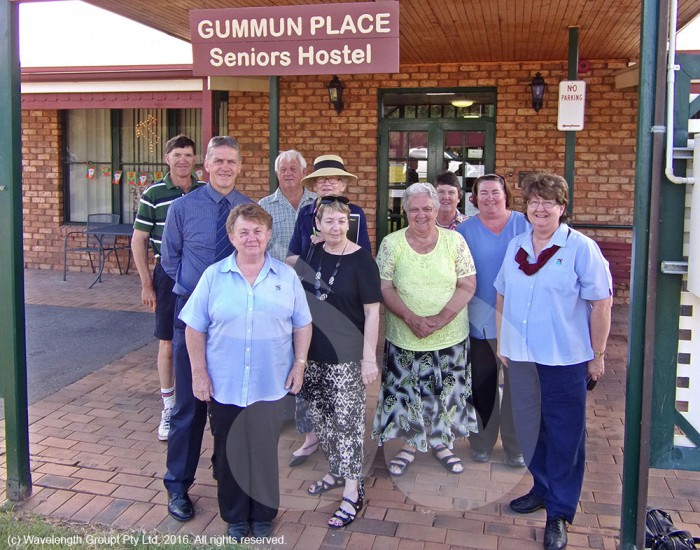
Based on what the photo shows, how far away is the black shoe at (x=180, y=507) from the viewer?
3.49m

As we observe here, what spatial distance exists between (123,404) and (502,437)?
2.74 meters

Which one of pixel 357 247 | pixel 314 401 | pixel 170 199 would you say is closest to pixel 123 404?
pixel 170 199

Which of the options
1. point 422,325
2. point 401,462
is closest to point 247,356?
point 422,325

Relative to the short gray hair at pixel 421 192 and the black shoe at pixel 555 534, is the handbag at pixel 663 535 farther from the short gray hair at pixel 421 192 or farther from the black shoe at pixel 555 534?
the short gray hair at pixel 421 192

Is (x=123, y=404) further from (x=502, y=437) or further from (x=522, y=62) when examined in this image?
(x=522, y=62)

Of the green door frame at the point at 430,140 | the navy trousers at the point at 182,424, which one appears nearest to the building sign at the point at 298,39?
the navy trousers at the point at 182,424

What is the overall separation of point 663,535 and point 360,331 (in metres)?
1.63

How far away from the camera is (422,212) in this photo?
12.3 feet

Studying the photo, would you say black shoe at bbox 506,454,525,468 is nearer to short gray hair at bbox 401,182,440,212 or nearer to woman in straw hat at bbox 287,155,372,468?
woman in straw hat at bbox 287,155,372,468

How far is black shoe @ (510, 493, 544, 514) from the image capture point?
3.58 meters

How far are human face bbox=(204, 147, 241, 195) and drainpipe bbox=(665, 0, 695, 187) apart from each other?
2018 mm

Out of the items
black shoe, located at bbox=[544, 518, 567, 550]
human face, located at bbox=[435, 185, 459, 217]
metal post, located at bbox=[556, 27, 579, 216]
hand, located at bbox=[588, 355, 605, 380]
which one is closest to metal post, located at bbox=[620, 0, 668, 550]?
black shoe, located at bbox=[544, 518, 567, 550]

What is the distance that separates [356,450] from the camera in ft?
11.7

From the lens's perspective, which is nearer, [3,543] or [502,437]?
[3,543]
